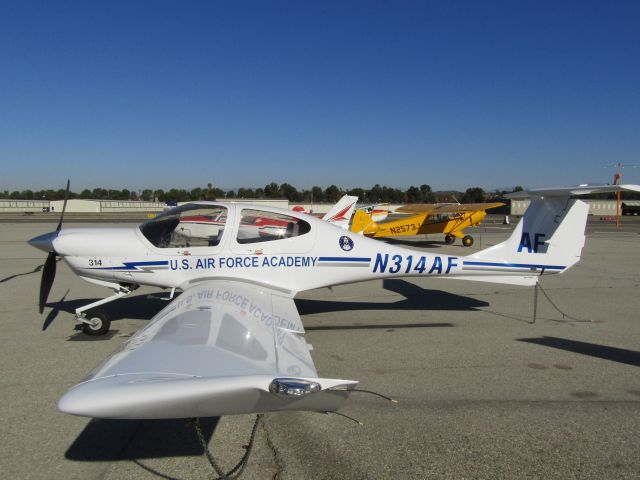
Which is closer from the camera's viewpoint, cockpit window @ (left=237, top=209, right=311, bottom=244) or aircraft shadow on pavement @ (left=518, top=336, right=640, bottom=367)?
aircraft shadow on pavement @ (left=518, top=336, right=640, bottom=367)

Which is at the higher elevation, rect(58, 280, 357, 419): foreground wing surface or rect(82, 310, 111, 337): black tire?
rect(58, 280, 357, 419): foreground wing surface

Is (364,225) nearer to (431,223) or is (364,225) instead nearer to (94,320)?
(431,223)

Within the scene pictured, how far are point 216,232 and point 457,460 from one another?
415 cm

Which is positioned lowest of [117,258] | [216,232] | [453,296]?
[453,296]

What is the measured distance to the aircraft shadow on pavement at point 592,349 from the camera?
5.64m

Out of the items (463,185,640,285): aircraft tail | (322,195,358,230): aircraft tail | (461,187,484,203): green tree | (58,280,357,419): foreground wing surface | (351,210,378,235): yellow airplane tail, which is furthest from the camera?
(461,187,484,203): green tree

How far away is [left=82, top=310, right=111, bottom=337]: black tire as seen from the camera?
637 centimetres

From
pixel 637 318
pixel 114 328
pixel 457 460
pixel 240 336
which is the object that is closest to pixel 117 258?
pixel 114 328

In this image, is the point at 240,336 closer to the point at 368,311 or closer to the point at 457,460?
the point at 457,460

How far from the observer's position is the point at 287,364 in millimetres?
3240

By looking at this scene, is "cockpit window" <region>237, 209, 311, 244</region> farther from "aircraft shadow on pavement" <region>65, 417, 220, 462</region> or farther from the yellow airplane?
the yellow airplane

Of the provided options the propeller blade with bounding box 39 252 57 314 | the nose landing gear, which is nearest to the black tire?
the nose landing gear

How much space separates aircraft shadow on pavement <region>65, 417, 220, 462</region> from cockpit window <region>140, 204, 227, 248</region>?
8.99 feet

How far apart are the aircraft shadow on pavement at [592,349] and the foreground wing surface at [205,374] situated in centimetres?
387
